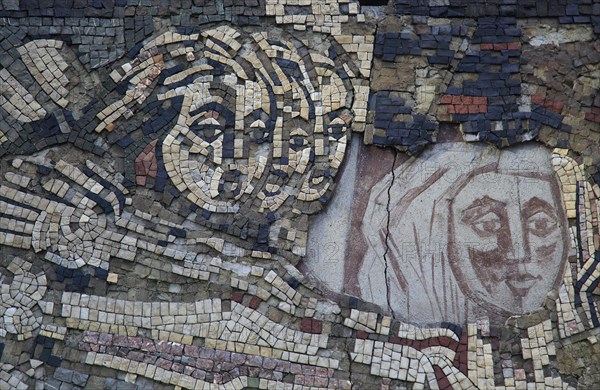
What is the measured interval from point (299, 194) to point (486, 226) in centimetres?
125

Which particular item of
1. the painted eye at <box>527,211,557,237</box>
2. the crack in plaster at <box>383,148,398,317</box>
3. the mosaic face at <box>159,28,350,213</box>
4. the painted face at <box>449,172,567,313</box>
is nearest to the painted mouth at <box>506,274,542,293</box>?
the painted face at <box>449,172,567,313</box>

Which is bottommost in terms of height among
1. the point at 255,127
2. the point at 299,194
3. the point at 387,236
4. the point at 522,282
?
the point at 522,282

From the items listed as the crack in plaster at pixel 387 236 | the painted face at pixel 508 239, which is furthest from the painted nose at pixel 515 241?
the crack in plaster at pixel 387 236

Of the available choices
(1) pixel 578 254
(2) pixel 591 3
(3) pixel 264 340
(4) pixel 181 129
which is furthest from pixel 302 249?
(2) pixel 591 3

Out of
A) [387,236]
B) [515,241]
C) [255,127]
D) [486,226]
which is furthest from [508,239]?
[255,127]

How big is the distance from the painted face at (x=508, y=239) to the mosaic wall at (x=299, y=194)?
15 millimetres

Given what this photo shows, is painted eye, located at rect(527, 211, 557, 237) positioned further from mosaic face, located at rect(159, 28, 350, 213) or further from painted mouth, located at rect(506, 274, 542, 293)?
mosaic face, located at rect(159, 28, 350, 213)

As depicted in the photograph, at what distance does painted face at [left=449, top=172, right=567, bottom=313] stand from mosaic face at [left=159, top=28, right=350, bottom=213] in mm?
950

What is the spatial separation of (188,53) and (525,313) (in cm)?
280

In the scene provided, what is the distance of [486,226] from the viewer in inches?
303

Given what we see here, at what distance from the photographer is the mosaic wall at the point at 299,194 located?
7.36 meters

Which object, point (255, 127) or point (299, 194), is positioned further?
point (255, 127)

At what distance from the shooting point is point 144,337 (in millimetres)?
7367

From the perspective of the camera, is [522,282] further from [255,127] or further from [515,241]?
[255,127]
